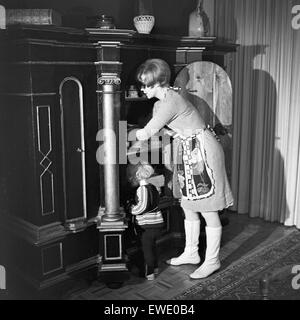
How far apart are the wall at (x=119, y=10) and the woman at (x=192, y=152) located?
1.83ft

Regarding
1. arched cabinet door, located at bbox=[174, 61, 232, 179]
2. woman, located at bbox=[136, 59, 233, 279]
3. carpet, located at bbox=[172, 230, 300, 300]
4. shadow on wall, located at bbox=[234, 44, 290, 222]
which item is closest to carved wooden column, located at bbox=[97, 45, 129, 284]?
woman, located at bbox=[136, 59, 233, 279]

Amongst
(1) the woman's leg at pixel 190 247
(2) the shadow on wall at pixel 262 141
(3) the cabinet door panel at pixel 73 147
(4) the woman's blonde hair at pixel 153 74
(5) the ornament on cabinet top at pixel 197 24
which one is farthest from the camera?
(2) the shadow on wall at pixel 262 141

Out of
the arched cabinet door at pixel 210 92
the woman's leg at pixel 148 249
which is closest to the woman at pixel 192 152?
the woman's leg at pixel 148 249

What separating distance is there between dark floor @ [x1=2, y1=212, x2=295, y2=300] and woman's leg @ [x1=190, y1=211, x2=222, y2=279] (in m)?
0.11

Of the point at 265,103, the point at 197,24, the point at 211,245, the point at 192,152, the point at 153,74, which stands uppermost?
the point at 197,24

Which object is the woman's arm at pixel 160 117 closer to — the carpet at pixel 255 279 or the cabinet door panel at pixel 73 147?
the cabinet door panel at pixel 73 147

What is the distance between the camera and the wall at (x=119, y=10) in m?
3.16

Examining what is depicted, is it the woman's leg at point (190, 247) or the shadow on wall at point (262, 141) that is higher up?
the shadow on wall at point (262, 141)

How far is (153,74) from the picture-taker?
320cm

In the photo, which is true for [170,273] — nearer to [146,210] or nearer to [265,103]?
[146,210]

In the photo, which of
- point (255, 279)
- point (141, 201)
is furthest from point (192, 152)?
point (255, 279)

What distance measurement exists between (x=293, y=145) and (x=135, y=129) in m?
1.87

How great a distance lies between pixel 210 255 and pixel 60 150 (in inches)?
54.5
